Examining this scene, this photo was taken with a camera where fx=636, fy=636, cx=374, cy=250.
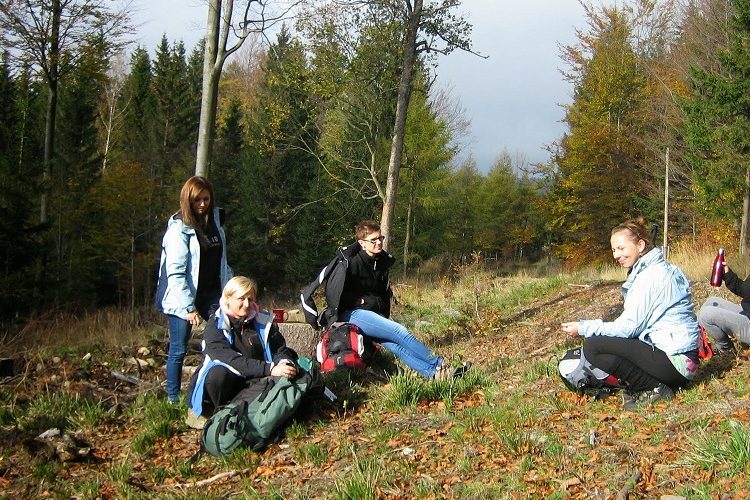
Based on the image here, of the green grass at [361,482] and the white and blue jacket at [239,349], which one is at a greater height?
the white and blue jacket at [239,349]

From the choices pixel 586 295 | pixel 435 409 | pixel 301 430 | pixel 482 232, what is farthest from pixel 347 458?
pixel 482 232

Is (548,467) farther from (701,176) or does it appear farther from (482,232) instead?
(482,232)

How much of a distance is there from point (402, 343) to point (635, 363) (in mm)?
1894

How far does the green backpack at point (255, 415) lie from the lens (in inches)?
165

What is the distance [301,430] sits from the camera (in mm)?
4469

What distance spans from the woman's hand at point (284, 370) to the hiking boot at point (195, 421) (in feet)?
2.40

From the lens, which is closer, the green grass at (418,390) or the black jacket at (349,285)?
the green grass at (418,390)

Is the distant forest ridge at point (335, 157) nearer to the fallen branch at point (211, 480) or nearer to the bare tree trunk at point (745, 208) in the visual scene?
the bare tree trunk at point (745, 208)

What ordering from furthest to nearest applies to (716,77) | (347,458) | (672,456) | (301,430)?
1. (716,77)
2. (301,430)
3. (347,458)
4. (672,456)

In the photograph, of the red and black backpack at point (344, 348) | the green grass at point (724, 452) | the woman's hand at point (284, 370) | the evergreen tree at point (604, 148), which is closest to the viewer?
the green grass at point (724, 452)

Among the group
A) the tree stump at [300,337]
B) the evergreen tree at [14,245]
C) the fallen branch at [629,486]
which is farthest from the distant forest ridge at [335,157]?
the fallen branch at [629,486]

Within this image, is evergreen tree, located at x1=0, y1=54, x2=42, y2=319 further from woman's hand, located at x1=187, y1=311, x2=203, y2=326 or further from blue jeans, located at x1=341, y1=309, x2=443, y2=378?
blue jeans, located at x1=341, y1=309, x2=443, y2=378

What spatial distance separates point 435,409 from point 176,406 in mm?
2065

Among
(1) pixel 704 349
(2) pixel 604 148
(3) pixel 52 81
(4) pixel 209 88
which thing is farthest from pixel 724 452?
(2) pixel 604 148
